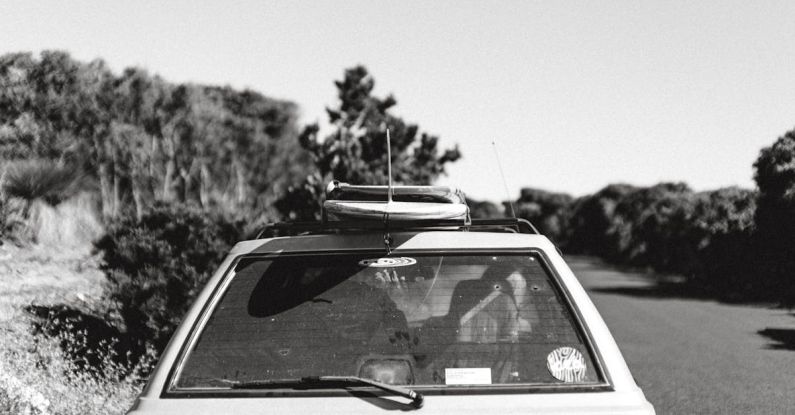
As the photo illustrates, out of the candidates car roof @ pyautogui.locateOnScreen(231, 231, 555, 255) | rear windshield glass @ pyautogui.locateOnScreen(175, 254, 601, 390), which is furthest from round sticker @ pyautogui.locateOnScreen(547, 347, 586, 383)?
car roof @ pyautogui.locateOnScreen(231, 231, 555, 255)

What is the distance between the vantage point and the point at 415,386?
9.81ft

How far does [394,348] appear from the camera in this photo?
3.29 m

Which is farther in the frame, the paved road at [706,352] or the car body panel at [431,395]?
the paved road at [706,352]

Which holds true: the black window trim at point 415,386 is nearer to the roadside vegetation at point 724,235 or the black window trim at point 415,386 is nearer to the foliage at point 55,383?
the foliage at point 55,383

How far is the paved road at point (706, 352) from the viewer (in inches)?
360

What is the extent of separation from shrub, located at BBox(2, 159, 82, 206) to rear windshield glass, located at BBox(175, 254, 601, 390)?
45.2ft

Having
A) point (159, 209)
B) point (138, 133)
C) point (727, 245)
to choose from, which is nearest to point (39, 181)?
point (159, 209)

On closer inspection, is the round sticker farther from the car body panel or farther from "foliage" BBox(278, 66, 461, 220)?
"foliage" BBox(278, 66, 461, 220)

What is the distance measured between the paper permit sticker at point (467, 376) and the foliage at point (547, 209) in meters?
69.4

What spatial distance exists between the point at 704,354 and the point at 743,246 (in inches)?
467

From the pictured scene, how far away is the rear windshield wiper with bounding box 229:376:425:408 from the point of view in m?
2.88

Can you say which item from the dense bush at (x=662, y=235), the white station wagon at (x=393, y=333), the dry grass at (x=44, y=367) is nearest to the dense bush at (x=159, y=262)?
the dry grass at (x=44, y=367)

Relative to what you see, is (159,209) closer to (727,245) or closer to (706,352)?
(706,352)

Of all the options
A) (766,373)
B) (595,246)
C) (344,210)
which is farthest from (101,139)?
(344,210)
